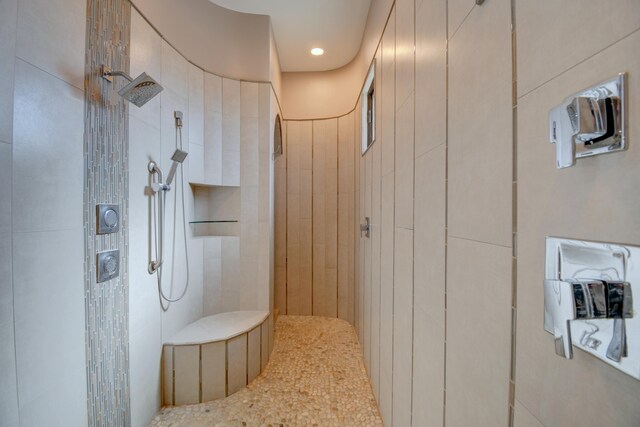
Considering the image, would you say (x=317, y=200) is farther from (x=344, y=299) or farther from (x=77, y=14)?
(x=77, y=14)

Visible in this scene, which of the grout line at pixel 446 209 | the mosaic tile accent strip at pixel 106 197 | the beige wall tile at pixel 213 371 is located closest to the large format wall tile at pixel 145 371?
the mosaic tile accent strip at pixel 106 197

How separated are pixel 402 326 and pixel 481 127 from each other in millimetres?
921

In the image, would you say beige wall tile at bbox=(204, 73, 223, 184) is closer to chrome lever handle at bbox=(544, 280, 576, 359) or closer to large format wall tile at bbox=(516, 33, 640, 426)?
large format wall tile at bbox=(516, 33, 640, 426)

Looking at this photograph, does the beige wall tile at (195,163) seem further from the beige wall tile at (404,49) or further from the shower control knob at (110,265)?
the beige wall tile at (404,49)

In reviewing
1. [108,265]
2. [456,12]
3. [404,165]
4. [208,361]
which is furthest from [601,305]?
[208,361]

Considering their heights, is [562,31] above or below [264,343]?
above

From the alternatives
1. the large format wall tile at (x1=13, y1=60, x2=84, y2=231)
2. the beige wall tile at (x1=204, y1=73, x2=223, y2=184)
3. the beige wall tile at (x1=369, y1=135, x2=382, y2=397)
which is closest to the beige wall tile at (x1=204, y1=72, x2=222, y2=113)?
the beige wall tile at (x1=204, y1=73, x2=223, y2=184)

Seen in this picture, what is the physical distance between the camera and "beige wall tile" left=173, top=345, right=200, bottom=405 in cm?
166

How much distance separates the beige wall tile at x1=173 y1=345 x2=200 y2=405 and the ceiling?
253 cm

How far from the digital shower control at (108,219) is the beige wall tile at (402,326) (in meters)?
1.35

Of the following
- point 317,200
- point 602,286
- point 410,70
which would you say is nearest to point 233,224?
point 317,200

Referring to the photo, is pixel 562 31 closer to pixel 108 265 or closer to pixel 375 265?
pixel 375 265

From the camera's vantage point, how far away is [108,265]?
1219 millimetres

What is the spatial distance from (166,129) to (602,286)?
200 centimetres
